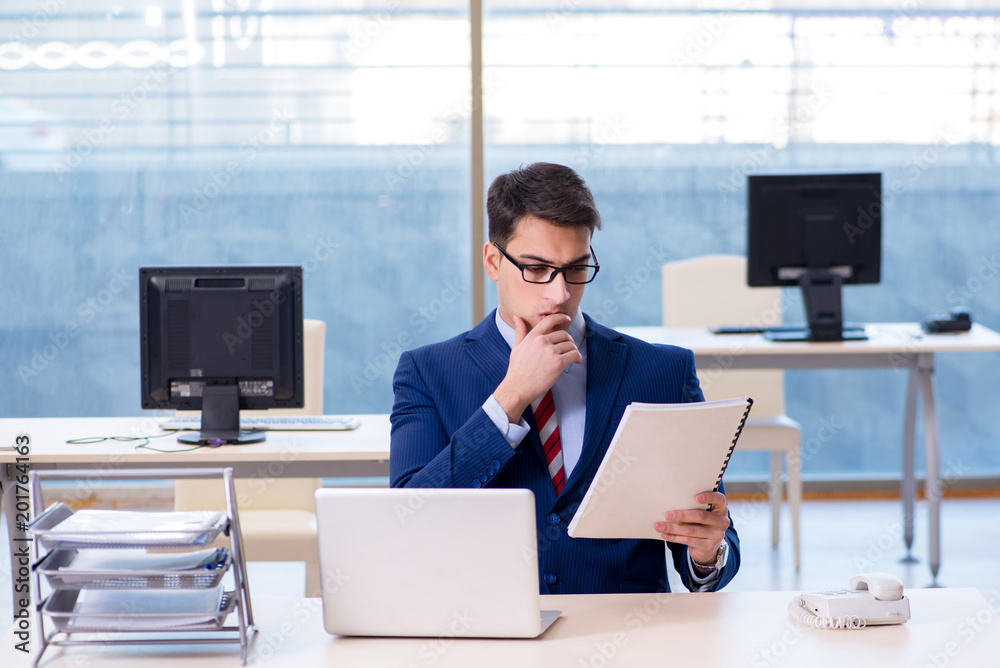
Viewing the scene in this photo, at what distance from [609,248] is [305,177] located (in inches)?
54.8

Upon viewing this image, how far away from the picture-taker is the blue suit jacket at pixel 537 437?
1.63 meters

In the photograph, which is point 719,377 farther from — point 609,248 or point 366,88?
point 366,88

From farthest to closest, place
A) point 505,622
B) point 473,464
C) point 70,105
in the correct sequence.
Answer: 1. point 70,105
2. point 473,464
3. point 505,622

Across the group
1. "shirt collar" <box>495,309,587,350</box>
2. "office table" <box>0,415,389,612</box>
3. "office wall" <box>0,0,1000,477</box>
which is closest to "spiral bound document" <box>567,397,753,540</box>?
"shirt collar" <box>495,309,587,350</box>

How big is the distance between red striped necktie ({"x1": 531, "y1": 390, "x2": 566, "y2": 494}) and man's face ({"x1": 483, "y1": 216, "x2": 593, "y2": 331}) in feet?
0.46

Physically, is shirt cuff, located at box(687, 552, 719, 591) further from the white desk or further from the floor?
the floor

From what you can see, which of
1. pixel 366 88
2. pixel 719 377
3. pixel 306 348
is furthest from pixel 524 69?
pixel 306 348

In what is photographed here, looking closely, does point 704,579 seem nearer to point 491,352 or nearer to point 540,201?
point 491,352

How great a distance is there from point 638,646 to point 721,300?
2713 millimetres

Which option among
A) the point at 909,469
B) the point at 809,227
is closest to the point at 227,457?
the point at 809,227

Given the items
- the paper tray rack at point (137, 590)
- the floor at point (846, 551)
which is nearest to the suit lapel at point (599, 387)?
the paper tray rack at point (137, 590)

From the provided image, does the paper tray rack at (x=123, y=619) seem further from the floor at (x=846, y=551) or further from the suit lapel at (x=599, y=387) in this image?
the floor at (x=846, y=551)

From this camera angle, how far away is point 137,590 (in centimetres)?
140

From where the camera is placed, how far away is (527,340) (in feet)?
5.43
